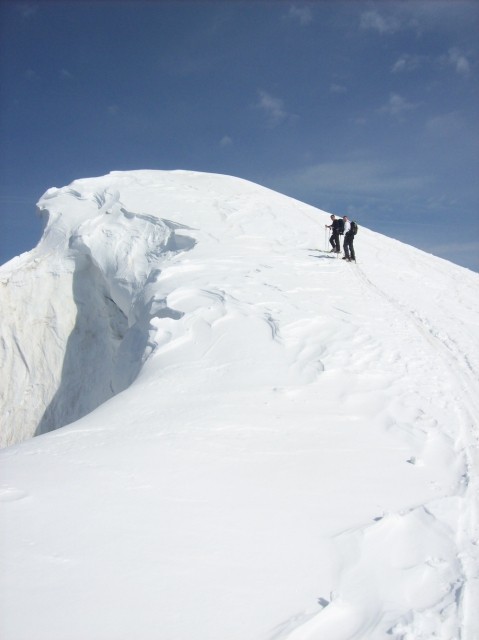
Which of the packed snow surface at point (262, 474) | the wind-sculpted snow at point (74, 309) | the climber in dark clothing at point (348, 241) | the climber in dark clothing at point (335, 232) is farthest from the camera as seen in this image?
the climber in dark clothing at point (335, 232)

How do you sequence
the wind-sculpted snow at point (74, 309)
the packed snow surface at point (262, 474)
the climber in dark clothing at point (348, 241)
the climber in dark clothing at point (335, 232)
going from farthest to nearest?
the climber in dark clothing at point (335, 232) → the wind-sculpted snow at point (74, 309) → the climber in dark clothing at point (348, 241) → the packed snow surface at point (262, 474)

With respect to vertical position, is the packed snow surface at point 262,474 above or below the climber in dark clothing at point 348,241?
below

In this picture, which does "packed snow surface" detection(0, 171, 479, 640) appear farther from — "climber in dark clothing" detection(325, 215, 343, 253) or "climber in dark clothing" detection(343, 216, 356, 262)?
"climber in dark clothing" detection(325, 215, 343, 253)

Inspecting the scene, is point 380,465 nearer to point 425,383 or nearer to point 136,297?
point 425,383

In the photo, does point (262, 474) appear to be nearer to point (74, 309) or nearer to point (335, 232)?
point (335, 232)

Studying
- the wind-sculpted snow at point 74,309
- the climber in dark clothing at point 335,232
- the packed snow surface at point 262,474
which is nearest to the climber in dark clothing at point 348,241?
the climber in dark clothing at point 335,232

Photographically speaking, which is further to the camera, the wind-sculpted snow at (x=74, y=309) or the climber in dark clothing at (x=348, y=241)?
the wind-sculpted snow at (x=74, y=309)

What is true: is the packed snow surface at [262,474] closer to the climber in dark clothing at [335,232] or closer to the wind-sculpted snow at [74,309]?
the climber in dark clothing at [335,232]

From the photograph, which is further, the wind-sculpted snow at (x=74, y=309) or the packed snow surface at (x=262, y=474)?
the wind-sculpted snow at (x=74, y=309)

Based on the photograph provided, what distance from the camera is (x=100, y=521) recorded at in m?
3.77

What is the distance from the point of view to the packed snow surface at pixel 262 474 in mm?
3121

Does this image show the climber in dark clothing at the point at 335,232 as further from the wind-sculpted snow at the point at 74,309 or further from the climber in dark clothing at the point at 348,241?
the wind-sculpted snow at the point at 74,309

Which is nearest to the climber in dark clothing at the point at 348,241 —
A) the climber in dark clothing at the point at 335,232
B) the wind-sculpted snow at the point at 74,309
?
the climber in dark clothing at the point at 335,232

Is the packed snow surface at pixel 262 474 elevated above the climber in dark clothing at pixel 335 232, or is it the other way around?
the climber in dark clothing at pixel 335 232
